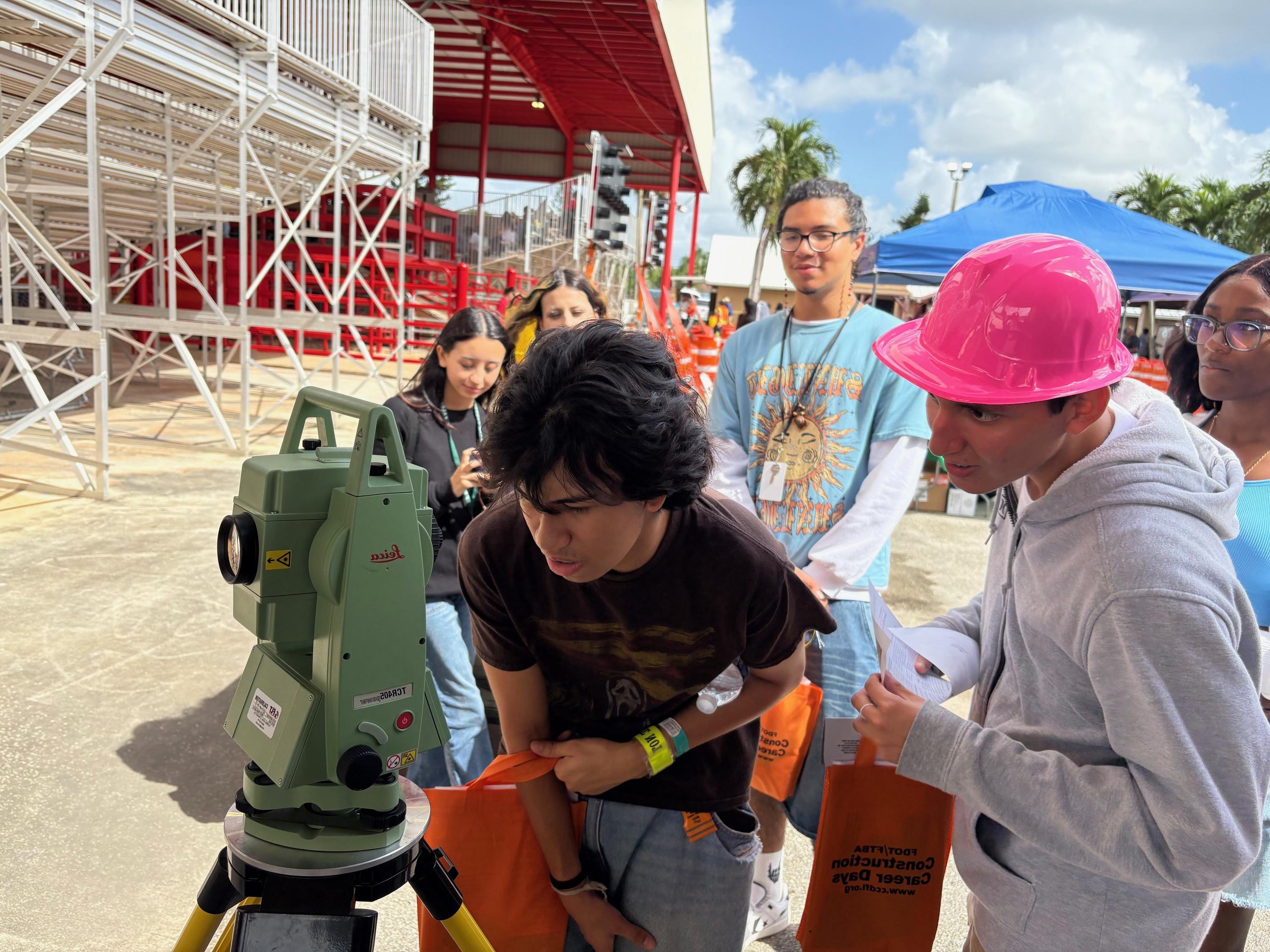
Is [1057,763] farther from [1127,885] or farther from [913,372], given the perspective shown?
[913,372]

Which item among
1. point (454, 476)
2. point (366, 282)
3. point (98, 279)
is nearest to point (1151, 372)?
point (454, 476)

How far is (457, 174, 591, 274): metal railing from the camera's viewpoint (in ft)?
66.9

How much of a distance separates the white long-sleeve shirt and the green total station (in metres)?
1.46

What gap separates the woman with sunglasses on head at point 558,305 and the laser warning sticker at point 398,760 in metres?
2.38

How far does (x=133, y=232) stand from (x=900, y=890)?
1815cm

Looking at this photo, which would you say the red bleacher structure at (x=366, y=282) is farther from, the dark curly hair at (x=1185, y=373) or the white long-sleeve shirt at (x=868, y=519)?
the dark curly hair at (x=1185, y=373)

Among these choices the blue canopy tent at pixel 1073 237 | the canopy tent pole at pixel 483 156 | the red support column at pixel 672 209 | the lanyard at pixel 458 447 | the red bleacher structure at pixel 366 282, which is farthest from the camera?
the red support column at pixel 672 209

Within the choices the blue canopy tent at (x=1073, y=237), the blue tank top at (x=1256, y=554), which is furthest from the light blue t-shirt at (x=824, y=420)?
the blue canopy tent at (x=1073, y=237)

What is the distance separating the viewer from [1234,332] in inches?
83.7

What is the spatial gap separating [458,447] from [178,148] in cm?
936

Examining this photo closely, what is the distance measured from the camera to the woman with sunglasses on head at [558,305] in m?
3.51

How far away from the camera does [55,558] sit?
5.48 metres

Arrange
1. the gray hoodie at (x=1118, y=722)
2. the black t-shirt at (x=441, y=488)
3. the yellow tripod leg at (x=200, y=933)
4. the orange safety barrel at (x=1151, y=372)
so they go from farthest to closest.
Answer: the orange safety barrel at (x=1151, y=372) → the black t-shirt at (x=441, y=488) → the yellow tripod leg at (x=200, y=933) → the gray hoodie at (x=1118, y=722)

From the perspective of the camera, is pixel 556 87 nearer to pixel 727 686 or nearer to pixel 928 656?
pixel 727 686
